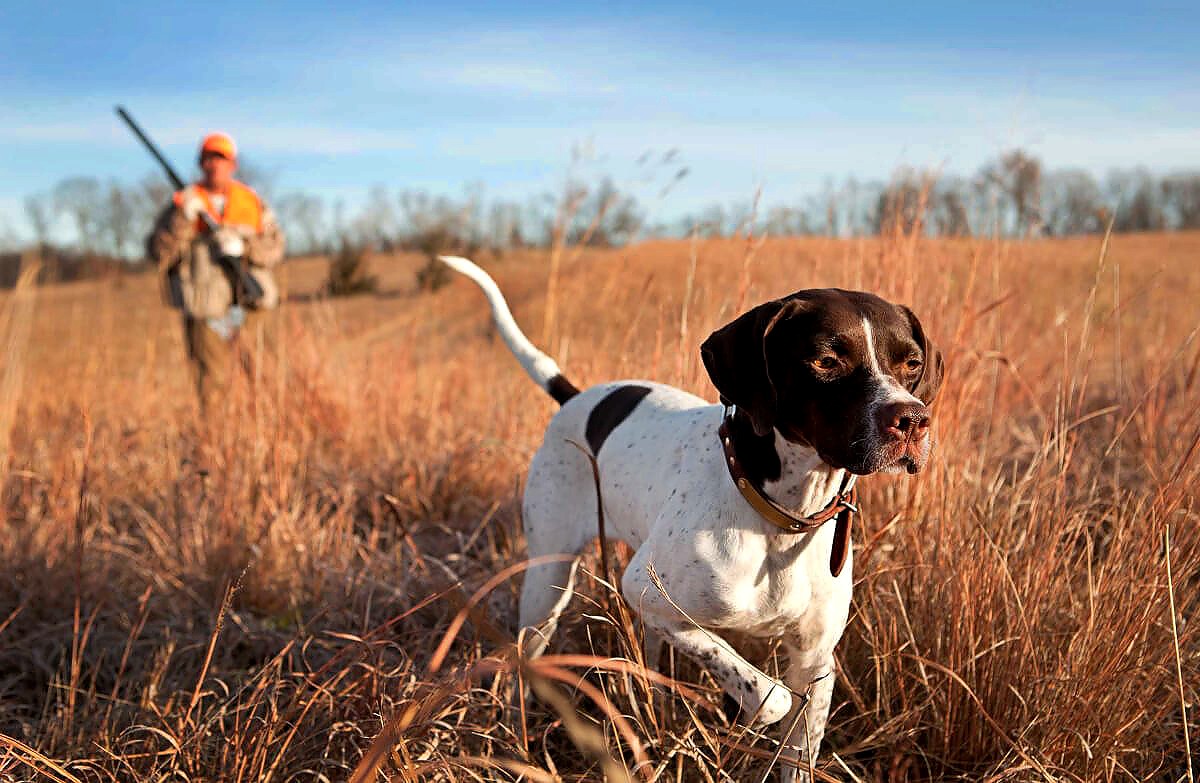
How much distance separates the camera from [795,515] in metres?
1.93

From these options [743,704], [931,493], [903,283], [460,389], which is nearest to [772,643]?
[743,704]

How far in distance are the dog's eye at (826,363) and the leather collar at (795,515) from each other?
23 cm

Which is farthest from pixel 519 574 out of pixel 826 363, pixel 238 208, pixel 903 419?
pixel 238 208

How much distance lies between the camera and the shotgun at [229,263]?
6160 mm

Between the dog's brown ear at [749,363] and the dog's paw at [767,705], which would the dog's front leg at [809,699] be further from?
the dog's brown ear at [749,363]

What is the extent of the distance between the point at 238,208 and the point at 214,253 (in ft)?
1.50

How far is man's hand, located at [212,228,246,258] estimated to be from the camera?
249 inches

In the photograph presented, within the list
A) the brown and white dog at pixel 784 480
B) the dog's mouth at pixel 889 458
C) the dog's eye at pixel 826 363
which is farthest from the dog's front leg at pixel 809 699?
the dog's eye at pixel 826 363

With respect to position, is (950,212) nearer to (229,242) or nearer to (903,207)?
(903,207)

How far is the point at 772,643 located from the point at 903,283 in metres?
1.57

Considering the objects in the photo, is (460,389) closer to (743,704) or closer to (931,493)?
(931,493)

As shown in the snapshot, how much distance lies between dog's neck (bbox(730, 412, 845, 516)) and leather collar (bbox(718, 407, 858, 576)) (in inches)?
0.7

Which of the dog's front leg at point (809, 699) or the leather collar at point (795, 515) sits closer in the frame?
the leather collar at point (795, 515)

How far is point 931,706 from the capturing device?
228 cm
